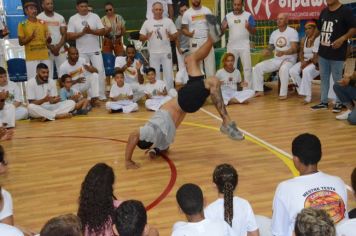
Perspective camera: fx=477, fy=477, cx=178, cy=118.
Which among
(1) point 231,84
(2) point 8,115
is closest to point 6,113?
(2) point 8,115

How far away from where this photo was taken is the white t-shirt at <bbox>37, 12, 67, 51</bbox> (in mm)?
8633

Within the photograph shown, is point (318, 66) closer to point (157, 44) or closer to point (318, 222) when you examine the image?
point (157, 44)

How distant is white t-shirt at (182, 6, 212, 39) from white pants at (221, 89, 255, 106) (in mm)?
1226

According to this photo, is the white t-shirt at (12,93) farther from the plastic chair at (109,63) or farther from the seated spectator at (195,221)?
the seated spectator at (195,221)

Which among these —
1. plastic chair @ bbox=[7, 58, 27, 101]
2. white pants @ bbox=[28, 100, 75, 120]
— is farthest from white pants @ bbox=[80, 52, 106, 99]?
plastic chair @ bbox=[7, 58, 27, 101]

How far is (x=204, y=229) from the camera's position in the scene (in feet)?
7.20

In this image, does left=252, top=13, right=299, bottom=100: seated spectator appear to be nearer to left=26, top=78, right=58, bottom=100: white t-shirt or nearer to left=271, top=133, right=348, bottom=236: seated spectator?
left=26, top=78, right=58, bottom=100: white t-shirt

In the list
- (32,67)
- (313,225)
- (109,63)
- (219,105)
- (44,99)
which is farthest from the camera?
(109,63)

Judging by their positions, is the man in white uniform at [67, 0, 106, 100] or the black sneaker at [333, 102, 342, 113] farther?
the man in white uniform at [67, 0, 106, 100]

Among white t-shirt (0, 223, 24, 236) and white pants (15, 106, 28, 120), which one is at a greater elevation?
white t-shirt (0, 223, 24, 236)

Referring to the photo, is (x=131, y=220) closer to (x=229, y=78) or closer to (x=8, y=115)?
(x=8, y=115)

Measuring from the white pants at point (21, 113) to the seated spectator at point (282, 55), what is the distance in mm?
4174

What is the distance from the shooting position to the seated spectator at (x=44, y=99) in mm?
7891

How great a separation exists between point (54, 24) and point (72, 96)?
1.45 metres
